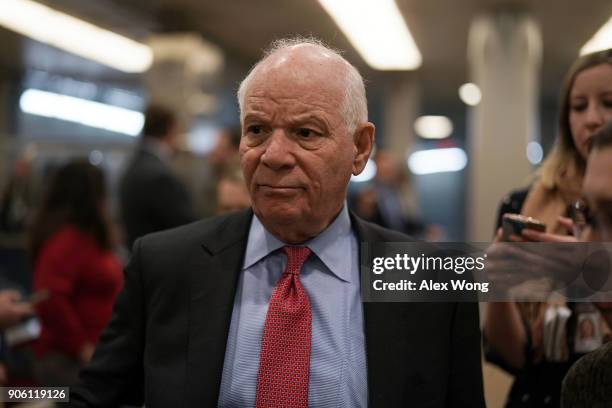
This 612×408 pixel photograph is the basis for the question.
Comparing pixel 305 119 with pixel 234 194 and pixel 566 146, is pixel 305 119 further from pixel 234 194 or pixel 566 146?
pixel 234 194

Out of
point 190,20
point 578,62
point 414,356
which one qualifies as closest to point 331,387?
point 414,356

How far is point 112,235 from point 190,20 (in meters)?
Answer: 5.01

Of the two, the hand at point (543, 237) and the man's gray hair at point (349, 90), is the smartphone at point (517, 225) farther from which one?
the man's gray hair at point (349, 90)

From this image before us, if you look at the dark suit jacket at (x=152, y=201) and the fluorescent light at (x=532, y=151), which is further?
the fluorescent light at (x=532, y=151)

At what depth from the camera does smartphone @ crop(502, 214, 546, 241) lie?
4.05ft

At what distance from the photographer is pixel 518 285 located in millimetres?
1235

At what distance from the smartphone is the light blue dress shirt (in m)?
0.29

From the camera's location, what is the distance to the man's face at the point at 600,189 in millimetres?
1090

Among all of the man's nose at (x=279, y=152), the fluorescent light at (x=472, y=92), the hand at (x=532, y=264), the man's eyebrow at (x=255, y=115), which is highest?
the fluorescent light at (x=472, y=92)

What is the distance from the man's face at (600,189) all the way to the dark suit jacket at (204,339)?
0.28m

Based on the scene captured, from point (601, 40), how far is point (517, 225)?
65cm

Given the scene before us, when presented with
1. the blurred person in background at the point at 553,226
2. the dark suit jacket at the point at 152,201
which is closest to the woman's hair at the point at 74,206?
the dark suit jacket at the point at 152,201

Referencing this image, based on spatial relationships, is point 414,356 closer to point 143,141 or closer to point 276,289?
point 276,289

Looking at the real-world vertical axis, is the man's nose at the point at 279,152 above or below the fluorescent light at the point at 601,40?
below
